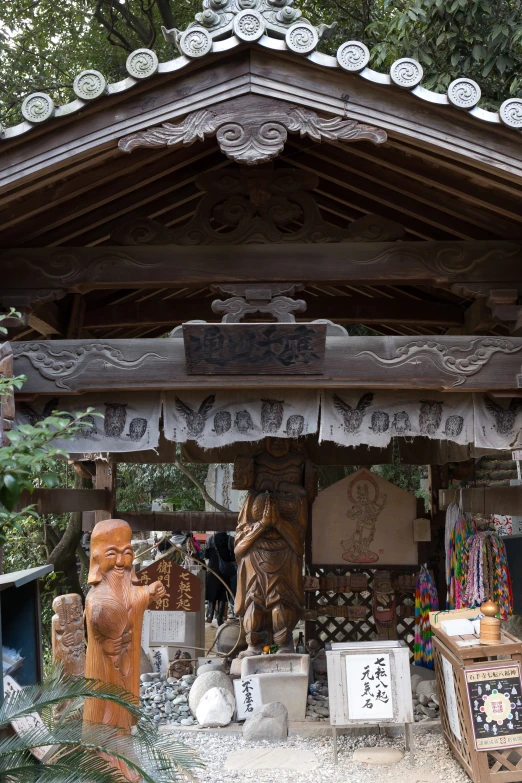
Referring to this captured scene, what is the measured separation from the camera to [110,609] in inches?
204

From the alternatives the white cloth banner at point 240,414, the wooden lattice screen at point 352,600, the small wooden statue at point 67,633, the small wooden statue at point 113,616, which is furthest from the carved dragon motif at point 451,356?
the wooden lattice screen at point 352,600

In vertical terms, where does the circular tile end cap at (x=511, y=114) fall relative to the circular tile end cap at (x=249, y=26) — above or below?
below

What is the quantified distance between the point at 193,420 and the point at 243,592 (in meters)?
2.98

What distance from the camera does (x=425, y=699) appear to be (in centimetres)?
790

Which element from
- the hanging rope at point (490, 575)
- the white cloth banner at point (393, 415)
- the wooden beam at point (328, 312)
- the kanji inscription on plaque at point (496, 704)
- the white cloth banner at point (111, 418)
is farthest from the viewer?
the wooden beam at point (328, 312)

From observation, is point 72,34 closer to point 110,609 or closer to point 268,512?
point 268,512

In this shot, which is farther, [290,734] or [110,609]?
[290,734]

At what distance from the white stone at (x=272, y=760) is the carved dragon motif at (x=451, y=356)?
3.35 meters

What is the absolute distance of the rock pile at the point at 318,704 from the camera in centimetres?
752

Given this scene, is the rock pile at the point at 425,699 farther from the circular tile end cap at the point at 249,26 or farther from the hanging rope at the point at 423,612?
the circular tile end cap at the point at 249,26

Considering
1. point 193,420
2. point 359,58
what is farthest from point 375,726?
point 359,58

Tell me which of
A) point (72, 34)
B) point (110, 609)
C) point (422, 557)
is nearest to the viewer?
point (110, 609)

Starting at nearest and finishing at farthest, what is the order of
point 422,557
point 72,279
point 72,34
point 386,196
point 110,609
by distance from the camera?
point 110,609, point 72,279, point 386,196, point 422,557, point 72,34

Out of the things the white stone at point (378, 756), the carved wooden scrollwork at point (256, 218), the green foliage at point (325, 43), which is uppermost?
the green foliage at point (325, 43)
